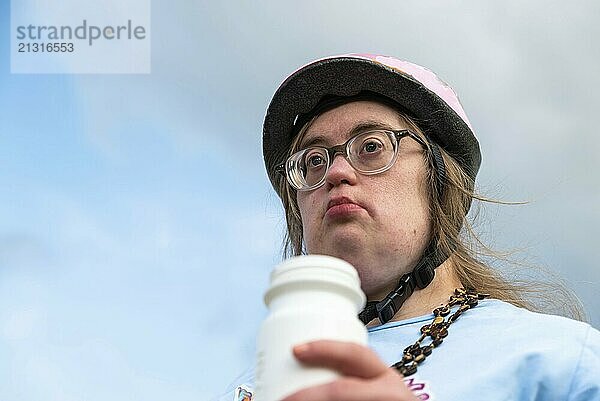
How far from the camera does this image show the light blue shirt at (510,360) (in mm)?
2104

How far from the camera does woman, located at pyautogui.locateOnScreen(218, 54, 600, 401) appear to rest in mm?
2195

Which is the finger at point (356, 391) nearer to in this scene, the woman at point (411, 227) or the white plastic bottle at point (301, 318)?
the white plastic bottle at point (301, 318)

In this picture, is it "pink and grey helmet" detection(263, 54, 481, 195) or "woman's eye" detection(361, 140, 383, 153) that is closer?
"woman's eye" detection(361, 140, 383, 153)

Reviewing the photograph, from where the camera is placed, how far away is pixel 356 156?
299 cm

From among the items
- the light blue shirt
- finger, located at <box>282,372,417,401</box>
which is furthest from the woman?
finger, located at <box>282,372,417,401</box>

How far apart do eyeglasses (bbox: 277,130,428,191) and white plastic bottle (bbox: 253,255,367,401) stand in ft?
5.85

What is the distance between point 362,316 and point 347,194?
45cm

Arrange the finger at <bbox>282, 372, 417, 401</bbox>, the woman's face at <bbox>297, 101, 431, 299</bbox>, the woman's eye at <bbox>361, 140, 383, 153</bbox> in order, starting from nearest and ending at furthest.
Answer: the finger at <bbox>282, 372, 417, 401</bbox> → the woman's face at <bbox>297, 101, 431, 299</bbox> → the woman's eye at <bbox>361, 140, 383, 153</bbox>

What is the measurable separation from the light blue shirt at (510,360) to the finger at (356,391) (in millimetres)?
1079

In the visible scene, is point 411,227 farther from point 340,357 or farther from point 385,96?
point 340,357

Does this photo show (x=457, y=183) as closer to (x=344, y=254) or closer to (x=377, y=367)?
(x=344, y=254)

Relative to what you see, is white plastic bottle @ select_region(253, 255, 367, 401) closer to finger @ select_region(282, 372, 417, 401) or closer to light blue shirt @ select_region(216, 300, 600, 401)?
finger @ select_region(282, 372, 417, 401)

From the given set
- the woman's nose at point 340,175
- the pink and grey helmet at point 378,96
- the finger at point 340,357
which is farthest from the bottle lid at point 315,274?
the pink and grey helmet at point 378,96

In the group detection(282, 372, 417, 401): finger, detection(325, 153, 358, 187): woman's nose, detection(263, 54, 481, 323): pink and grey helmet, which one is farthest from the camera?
detection(263, 54, 481, 323): pink and grey helmet
